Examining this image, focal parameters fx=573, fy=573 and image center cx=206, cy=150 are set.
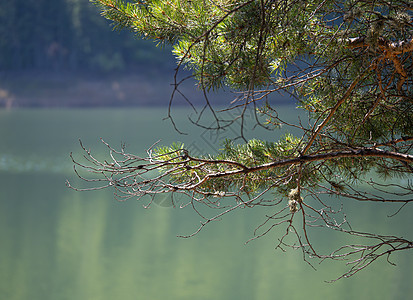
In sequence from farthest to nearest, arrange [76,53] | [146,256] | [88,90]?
1. [76,53]
2. [88,90]
3. [146,256]

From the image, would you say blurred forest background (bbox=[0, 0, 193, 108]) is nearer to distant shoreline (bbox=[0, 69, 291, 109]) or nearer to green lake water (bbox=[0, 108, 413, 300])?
distant shoreline (bbox=[0, 69, 291, 109])

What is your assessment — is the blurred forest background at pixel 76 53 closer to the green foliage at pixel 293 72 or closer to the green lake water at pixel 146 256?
the green lake water at pixel 146 256

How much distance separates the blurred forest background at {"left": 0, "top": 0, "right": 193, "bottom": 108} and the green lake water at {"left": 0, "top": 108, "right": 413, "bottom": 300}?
13.1 metres

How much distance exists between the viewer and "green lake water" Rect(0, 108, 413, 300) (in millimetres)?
5098

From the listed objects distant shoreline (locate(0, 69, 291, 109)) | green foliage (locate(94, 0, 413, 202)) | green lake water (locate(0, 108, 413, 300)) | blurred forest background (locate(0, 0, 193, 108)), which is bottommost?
green foliage (locate(94, 0, 413, 202))

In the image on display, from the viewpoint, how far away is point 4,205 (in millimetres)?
7598

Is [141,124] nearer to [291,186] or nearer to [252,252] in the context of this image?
[252,252]

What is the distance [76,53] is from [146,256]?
1942 centimetres

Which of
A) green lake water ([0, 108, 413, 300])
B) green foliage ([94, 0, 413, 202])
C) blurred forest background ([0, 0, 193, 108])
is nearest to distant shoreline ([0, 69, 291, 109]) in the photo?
blurred forest background ([0, 0, 193, 108])

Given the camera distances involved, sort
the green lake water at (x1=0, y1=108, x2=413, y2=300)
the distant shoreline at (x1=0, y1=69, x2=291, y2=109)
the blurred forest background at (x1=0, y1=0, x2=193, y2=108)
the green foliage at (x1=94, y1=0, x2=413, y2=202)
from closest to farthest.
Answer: the green foliage at (x1=94, y1=0, x2=413, y2=202), the green lake water at (x1=0, y1=108, x2=413, y2=300), the distant shoreline at (x1=0, y1=69, x2=291, y2=109), the blurred forest background at (x1=0, y1=0, x2=193, y2=108)

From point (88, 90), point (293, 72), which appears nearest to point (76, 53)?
point (88, 90)

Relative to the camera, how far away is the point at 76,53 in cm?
2409

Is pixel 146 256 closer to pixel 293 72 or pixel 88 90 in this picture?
pixel 293 72

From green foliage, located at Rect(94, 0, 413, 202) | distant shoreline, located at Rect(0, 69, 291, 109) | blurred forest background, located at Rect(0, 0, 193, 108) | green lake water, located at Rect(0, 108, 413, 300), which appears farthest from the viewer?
blurred forest background, located at Rect(0, 0, 193, 108)
